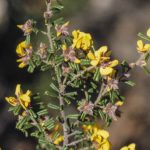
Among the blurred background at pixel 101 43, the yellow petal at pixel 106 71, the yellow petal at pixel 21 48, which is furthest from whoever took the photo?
the blurred background at pixel 101 43

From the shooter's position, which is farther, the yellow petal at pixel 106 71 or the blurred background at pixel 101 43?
the blurred background at pixel 101 43

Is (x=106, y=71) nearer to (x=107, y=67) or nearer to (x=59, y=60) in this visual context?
(x=107, y=67)

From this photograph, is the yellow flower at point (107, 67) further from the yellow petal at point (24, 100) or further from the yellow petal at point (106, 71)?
the yellow petal at point (24, 100)

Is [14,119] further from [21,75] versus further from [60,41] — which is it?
[60,41]

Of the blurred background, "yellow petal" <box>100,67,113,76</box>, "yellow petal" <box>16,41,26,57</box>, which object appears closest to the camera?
"yellow petal" <box>100,67,113,76</box>

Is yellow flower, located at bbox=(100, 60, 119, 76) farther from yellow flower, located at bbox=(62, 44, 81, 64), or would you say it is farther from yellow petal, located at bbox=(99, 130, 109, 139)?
yellow petal, located at bbox=(99, 130, 109, 139)

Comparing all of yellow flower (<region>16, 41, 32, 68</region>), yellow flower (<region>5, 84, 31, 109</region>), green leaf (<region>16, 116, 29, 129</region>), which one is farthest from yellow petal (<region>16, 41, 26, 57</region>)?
green leaf (<region>16, 116, 29, 129</region>)

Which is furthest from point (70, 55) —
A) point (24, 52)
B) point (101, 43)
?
point (101, 43)

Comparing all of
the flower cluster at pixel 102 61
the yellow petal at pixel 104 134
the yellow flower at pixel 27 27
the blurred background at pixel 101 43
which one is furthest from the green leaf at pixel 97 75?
the blurred background at pixel 101 43
